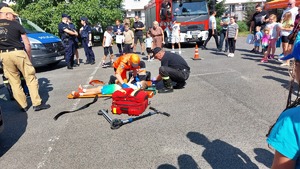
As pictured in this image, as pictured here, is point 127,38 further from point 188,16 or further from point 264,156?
point 264,156

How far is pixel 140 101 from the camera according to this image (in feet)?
15.1

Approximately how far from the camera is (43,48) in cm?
927

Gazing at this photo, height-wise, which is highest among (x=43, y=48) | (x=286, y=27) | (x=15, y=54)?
(x=286, y=27)

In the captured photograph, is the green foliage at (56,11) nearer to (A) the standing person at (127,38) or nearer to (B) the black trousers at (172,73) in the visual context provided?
(A) the standing person at (127,38)

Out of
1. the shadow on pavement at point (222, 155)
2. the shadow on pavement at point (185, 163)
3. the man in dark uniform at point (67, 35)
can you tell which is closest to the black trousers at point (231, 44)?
the man in dark uniform at point (67, 35)

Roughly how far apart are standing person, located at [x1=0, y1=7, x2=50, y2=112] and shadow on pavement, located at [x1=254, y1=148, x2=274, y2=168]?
4093mm

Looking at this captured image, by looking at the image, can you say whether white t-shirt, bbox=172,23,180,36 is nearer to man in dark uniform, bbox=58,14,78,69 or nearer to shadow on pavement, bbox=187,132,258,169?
man in dark uniform, bbox=58,14,78,69

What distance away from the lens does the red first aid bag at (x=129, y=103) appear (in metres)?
4.58

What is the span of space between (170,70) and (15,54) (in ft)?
10.6

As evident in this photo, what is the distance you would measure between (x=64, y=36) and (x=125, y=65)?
503 centimetres

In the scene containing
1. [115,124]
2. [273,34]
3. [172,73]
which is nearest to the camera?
[115,124]

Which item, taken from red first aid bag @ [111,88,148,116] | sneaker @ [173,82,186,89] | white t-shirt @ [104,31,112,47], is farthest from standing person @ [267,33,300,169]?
white t-shirt @ [104,31,112,47]

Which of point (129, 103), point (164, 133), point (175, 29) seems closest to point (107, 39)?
point (175, 29)

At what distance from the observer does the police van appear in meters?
9.08
